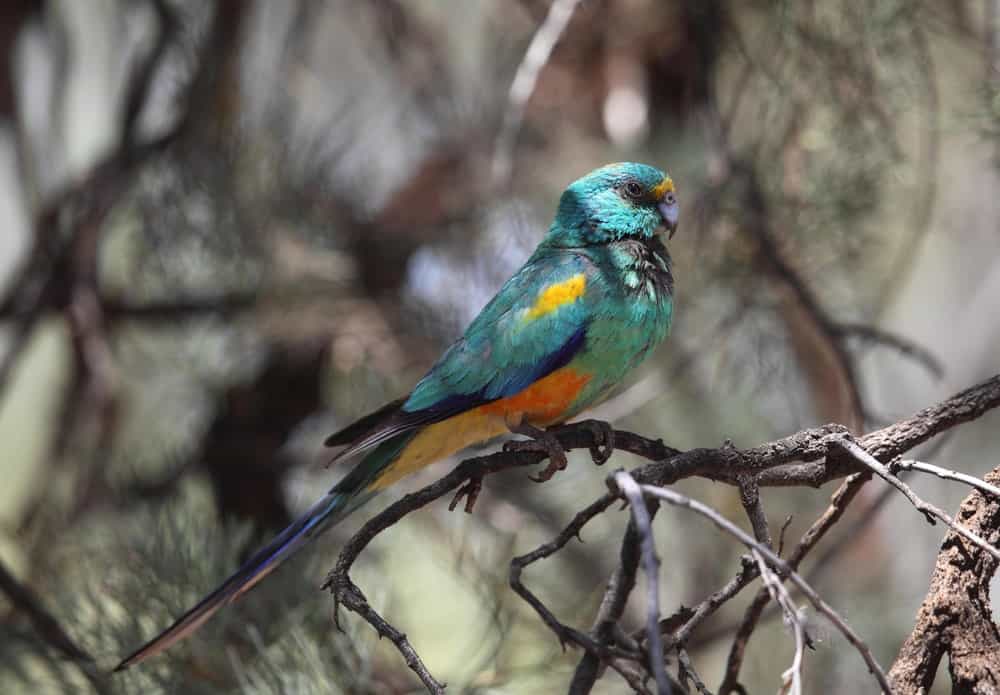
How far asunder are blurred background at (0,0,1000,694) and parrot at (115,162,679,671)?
0.38 m

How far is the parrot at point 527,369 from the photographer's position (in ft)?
6.86

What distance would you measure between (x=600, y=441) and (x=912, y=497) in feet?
2.97

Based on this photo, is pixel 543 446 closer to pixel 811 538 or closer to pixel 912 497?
pixel 811 538

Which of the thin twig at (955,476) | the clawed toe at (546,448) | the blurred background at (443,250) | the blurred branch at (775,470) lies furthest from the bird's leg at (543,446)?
the thin twig at (955,476)

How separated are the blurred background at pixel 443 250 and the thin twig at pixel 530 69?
14 mm

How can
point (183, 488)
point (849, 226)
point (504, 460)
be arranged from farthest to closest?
1. point (183, 488)
2. point (849, 226)
3. point (504, 460)

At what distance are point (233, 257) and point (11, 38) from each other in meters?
0.97

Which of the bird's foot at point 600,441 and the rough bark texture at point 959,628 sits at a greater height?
the bird's foot at point 600,441

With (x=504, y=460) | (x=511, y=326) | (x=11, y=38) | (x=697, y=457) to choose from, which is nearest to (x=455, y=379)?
(x=511, y=326)

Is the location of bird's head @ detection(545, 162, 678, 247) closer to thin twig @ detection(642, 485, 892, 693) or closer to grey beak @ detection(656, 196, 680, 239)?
grey beak @ detection(656, 196, 680, 239)

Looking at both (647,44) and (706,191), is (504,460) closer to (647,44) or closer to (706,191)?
(706,191)

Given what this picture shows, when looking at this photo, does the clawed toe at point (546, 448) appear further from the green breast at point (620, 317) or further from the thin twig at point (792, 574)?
the thin twig at point (792, 574)

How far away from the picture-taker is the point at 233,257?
10.5 ft

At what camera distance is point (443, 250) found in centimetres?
338
